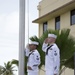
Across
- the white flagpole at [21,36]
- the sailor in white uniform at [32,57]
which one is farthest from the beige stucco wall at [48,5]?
the white flagpole at [21,36]

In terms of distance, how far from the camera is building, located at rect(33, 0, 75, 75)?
2212cm

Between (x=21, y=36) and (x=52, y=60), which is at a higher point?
(x=21, y=36)

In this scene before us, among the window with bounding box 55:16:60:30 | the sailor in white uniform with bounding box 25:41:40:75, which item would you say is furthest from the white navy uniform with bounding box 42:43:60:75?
the window with bounding box 55:16:60:30

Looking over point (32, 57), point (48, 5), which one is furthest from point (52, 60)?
point (48, 5)

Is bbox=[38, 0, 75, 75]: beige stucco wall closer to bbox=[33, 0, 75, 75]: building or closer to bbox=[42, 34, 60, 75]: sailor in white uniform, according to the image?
bbox=[33, 0, 75, 75]: building

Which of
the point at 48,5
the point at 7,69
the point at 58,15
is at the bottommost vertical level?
the point at 7,69

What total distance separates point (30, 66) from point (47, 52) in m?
1.01

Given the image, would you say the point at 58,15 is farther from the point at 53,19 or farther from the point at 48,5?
the point at 48,5

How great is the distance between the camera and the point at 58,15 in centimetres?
2448

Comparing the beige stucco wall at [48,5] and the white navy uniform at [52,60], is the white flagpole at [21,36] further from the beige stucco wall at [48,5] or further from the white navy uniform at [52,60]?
the beige stucco wall at [48,5]

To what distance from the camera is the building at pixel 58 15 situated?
72.6 ft

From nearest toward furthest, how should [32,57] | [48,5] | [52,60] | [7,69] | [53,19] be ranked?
[52,60]
[32,57]
[53,19]
[48,5]
[7,69]

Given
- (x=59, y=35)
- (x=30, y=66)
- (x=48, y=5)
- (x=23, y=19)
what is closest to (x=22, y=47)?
(x=23, y=19)

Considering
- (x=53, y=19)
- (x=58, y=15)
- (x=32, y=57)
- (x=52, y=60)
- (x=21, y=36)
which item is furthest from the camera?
(x=53, y=19)
